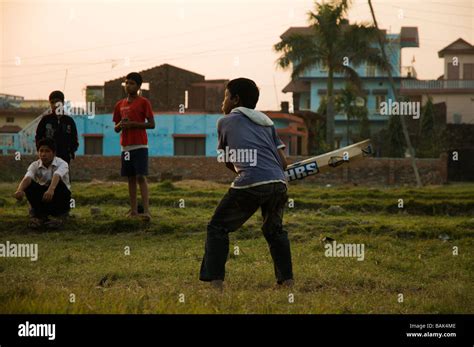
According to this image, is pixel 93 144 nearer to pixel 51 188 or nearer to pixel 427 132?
pixel 427 132

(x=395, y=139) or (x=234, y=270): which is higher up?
(x=395, y=139)

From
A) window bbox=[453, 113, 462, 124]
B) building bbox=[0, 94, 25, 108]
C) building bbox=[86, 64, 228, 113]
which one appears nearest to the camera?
building bbox=[0, 94, 25, 108]

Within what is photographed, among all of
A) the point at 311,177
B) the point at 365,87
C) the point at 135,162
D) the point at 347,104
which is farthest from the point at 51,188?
the point at 365,87

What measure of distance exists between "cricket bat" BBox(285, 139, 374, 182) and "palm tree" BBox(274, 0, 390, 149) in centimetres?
2873

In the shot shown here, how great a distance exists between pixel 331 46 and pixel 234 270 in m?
36.3

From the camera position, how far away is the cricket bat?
29.6 feet

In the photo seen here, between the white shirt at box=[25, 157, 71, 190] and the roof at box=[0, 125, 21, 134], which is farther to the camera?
the roof at box=[0, 125, 21, 134]

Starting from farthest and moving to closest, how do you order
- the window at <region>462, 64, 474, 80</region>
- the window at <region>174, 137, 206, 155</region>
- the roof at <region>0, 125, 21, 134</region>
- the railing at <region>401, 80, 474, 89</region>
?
the window at <region>174, 137, 206, 155</region> < the railing at <region>401, 80, 474, 89</region> < the window at <region>462, 64, 474, 80</region> < the roof at <region>0, 125, 21, 134</region>

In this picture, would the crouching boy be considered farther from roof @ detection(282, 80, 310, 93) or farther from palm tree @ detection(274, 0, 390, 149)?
roof @ detection(282, 80, 310, 93)

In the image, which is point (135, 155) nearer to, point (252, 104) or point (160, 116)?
point (252, 104)

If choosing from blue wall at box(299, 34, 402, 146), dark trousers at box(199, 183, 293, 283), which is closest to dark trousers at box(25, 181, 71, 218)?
dark trousers at box(199, 183, 293, 283)

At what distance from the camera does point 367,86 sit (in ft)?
216

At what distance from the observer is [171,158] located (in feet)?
133

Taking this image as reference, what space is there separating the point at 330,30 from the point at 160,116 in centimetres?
1194
